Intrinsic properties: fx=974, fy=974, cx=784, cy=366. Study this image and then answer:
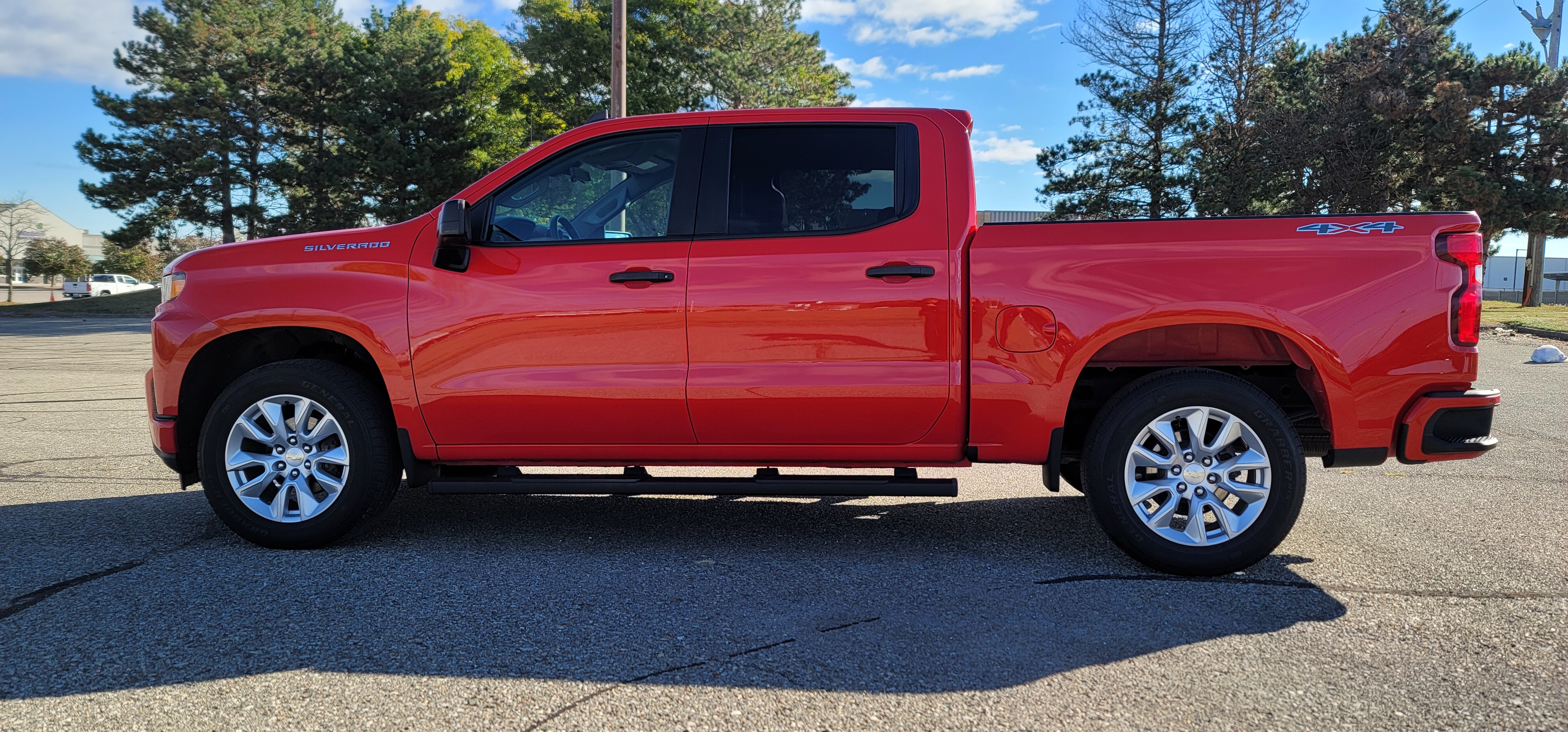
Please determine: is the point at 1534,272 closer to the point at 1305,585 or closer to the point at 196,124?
the point at 1305,585

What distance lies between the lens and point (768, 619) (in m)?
3.44

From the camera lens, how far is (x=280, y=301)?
173 inches

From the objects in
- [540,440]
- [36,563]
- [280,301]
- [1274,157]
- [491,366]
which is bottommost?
[36,563]

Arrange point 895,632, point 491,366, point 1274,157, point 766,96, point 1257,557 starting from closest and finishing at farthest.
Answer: point 895,632 → point 1257,557 → point 491,366 → point 1274,157 → point 766,96

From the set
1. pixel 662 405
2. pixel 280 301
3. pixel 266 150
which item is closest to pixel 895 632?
pixel 662 405

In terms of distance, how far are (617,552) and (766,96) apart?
35835 millimetres

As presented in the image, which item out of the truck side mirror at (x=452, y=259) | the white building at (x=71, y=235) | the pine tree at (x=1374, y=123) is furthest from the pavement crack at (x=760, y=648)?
the white building at (x=71, y=235)

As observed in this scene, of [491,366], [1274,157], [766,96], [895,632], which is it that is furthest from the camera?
[766,96]

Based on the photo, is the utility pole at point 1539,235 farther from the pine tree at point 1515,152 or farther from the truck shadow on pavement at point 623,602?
the truck shadow on pavement at point 623,602

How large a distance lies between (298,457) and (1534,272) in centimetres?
4613

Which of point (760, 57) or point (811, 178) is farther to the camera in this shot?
point (760, 57)

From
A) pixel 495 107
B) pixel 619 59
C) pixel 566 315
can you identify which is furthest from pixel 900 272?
pixel 495 107

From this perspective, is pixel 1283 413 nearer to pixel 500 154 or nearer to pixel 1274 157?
pixel 1274 157

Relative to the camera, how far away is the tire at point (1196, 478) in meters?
3.91
